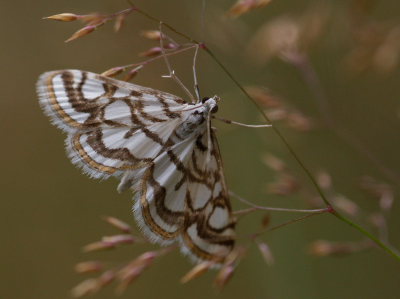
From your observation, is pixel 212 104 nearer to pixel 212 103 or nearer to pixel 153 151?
pixel 212 103

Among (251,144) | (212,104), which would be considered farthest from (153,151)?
(251,144)

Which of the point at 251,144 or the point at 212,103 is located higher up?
the point at 212,103

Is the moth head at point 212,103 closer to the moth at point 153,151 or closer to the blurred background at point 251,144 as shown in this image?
the moth at point 153,151

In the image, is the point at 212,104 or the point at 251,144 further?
the point at 251,144

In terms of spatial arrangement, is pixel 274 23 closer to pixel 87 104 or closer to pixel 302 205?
pixel 87 104

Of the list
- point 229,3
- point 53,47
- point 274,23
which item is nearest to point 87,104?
point 274,23

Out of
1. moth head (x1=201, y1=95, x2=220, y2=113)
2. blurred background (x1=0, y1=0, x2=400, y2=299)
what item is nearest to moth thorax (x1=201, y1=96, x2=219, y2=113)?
moth head (x1=201, y1=95, x2=220, y2=113)

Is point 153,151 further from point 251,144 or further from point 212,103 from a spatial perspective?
point 251,144
